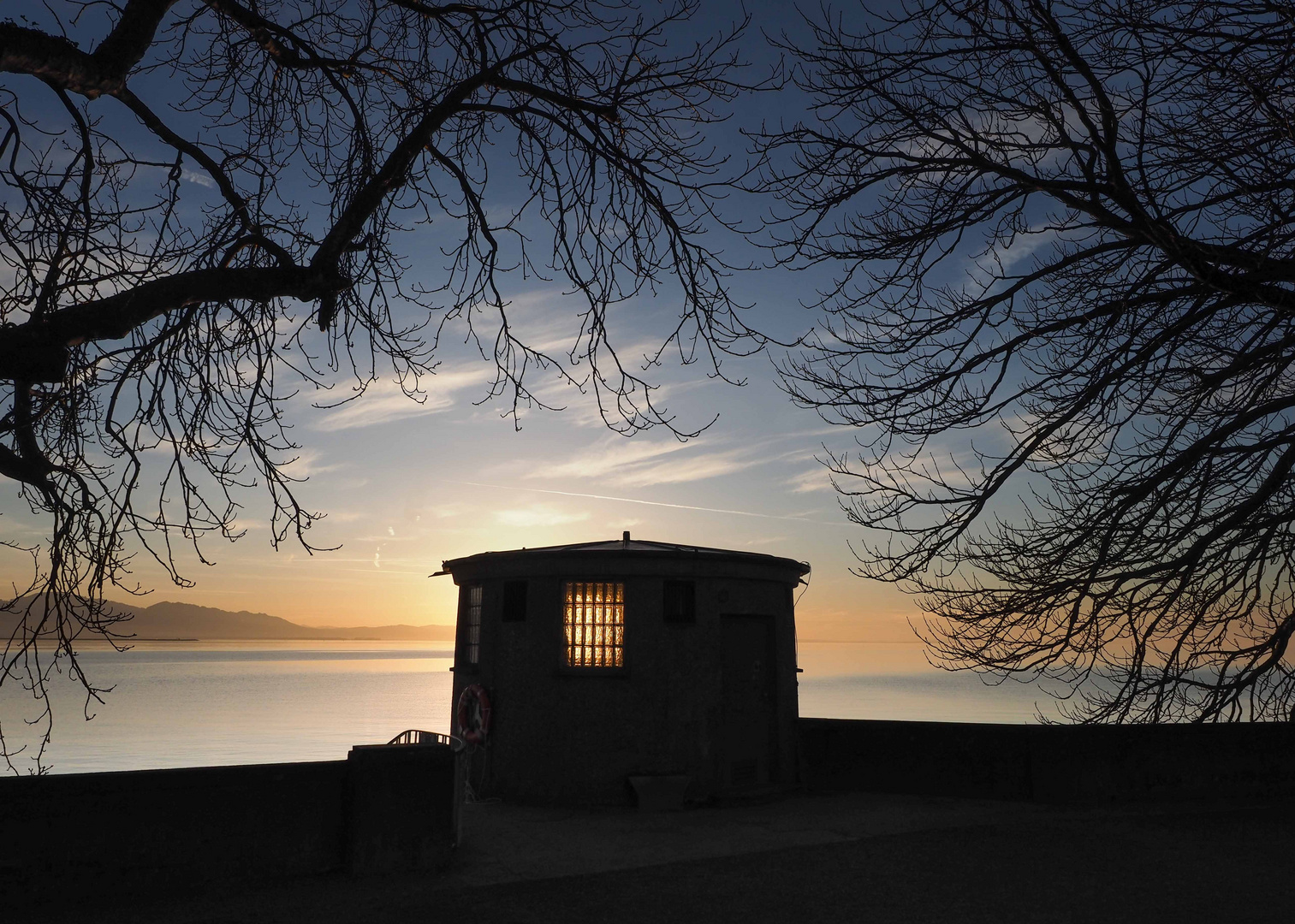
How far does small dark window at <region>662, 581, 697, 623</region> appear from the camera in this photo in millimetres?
13492

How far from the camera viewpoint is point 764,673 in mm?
14281

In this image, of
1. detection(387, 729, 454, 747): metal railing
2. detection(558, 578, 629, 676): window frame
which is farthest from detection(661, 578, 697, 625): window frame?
detection(387, 729, 454, 747): metal railing

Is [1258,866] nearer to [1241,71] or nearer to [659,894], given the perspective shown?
[659,894]

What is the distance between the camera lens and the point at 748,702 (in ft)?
45.7

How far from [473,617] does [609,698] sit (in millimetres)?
3166

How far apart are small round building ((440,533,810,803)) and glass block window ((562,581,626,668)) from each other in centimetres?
2

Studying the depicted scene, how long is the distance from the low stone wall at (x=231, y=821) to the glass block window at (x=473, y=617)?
5278mm

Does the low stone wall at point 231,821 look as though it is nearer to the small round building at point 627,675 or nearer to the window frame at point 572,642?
the small round building at point 627,675

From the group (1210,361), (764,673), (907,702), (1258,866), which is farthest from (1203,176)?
(907,702)

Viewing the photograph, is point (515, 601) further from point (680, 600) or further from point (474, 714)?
point (680, 600)

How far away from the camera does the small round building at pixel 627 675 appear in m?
13.0

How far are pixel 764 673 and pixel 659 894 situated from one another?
6267 millimetres

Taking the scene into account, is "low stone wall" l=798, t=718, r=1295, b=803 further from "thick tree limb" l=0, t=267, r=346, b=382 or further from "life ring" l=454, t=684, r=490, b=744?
"thick tree limb" l=0, t=267, r=346, b=382

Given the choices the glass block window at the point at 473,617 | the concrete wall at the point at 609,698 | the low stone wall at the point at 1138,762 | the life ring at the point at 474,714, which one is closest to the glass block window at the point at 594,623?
the concrete wall at the point at 609,698
